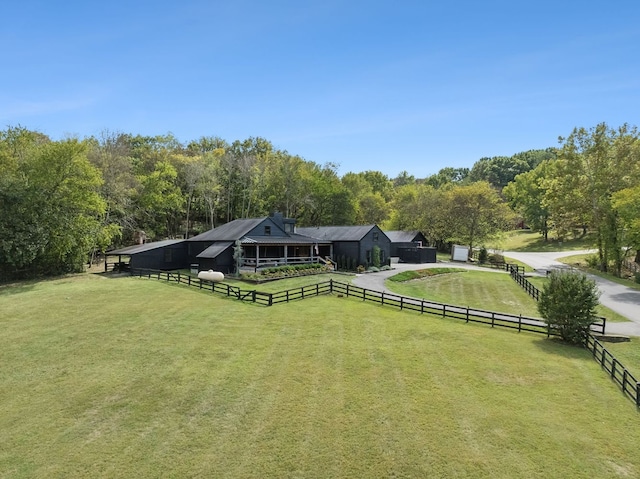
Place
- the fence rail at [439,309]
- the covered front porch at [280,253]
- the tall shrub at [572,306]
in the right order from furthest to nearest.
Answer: the covered front porch at [280,253] < the tall shrub at [572,306] < the fence rail at [439,309]

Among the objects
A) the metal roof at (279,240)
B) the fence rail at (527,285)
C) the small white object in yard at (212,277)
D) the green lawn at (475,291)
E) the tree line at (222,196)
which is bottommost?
the green lawn at (475,291)

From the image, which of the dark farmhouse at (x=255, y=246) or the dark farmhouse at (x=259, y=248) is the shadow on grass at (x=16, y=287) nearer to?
the dark farmhouse at (x=259, y=248)

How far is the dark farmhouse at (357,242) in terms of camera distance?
37125 millimetres

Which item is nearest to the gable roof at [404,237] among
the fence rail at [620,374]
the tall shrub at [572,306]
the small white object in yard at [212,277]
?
the small white object in yard at [212,277]

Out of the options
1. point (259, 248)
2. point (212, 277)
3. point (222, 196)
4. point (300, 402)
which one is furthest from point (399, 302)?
point (222, 196)

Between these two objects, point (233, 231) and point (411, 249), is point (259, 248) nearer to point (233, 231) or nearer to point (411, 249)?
point (233, 231)

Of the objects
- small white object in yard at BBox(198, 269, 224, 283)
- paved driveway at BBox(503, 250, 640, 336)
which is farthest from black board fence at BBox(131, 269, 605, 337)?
paved driveway at BBox(503, 250, 640, 336)

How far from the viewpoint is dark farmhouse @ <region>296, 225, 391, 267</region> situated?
122ft

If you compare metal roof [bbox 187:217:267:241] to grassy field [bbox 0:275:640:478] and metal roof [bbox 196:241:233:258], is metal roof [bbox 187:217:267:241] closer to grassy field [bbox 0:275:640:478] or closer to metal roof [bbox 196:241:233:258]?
metal roof [bbox 196:241:233:258]

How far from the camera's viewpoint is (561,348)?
1537 centimetres

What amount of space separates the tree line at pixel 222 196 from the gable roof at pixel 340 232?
15584 millimetres

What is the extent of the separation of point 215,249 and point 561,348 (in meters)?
25.2

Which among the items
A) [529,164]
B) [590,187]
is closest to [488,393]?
[590,187]

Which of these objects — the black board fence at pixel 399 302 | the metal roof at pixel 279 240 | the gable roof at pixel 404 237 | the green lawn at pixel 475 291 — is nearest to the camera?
the black board fence at pixel 399 302
